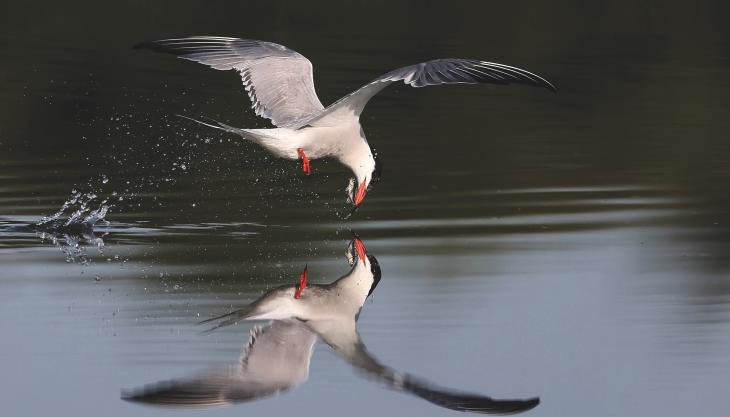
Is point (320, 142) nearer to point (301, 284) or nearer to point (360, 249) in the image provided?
point (360, 249)

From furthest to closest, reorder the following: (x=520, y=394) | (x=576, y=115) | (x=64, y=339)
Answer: (x=576, y=115), (x=64, y=339), (x=520, y=394)

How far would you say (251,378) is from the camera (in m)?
6.80

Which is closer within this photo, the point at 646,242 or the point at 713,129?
the point at 646,242

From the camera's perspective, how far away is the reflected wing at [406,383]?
20.8ft

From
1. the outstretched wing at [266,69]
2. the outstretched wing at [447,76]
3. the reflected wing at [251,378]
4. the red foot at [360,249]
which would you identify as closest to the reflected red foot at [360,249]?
the red foot at [360,249]

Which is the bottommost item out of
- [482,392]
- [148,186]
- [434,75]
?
[148,186]

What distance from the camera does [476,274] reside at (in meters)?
8.66

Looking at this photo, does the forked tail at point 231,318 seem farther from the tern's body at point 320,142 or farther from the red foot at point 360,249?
the tern's body at point 320,142

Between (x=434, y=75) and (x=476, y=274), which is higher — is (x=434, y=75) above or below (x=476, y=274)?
above

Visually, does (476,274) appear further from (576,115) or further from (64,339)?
(576,115)

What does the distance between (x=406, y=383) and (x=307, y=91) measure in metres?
4.04

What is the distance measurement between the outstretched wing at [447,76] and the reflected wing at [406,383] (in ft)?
5.14

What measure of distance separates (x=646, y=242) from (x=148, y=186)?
11.4 feet

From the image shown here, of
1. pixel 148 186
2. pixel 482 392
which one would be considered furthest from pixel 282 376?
pixel 148 186
